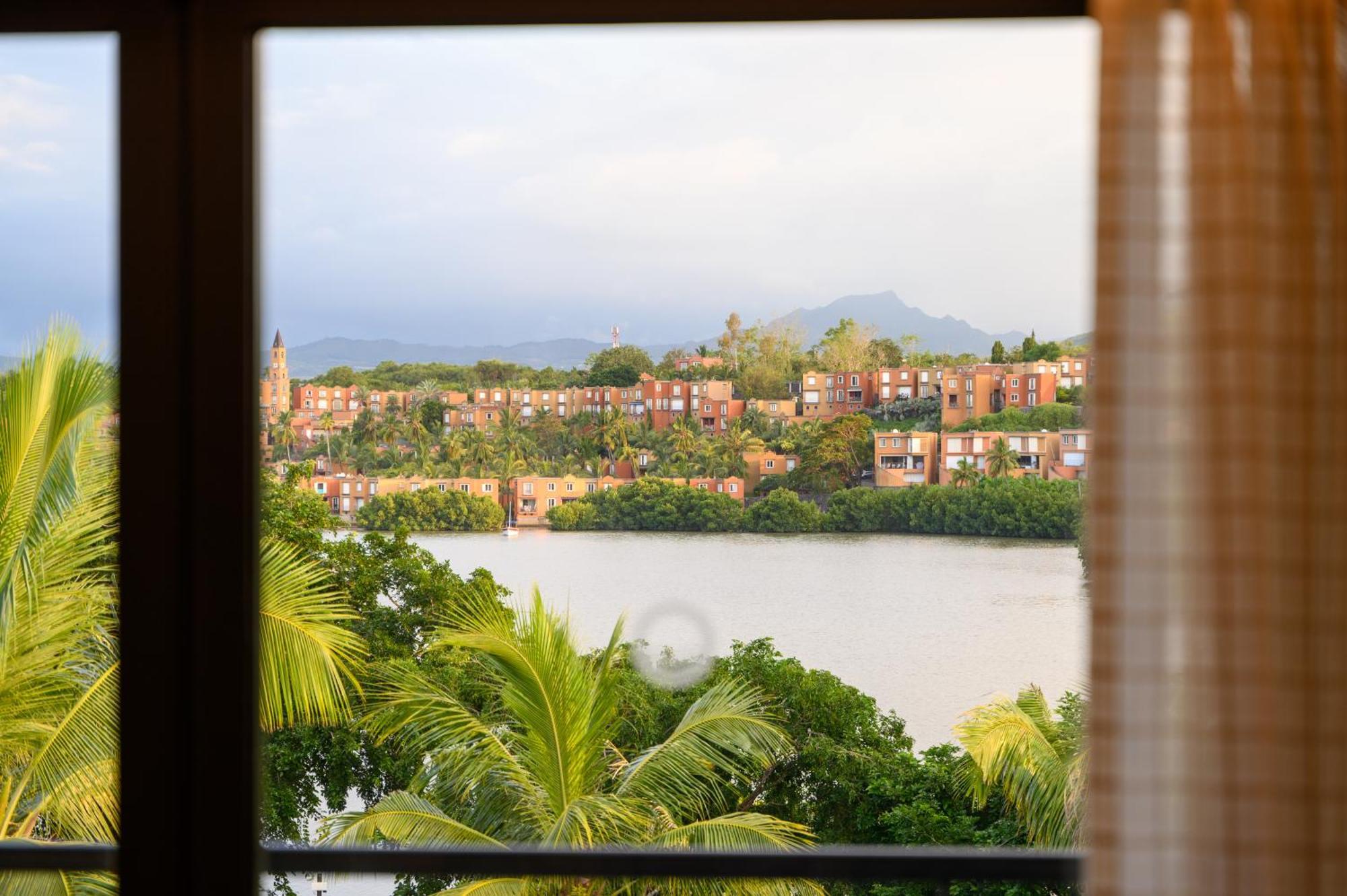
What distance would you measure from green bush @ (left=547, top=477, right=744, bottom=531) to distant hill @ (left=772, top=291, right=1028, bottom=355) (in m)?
2.54

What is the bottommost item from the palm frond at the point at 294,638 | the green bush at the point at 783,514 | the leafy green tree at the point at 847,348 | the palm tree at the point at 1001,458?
the palm frond at the point at 294,638

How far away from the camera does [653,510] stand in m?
13.4

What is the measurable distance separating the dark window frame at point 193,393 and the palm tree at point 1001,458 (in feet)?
42.6

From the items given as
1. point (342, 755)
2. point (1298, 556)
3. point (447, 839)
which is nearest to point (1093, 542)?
point (1298, 556)

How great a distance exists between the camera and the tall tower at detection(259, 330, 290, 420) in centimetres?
1280

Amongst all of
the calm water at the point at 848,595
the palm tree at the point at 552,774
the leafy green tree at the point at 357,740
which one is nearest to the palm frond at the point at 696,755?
the palm tree at the point at 552,774

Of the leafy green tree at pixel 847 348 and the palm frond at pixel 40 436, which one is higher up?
the leafy green tree at pixel 847 348

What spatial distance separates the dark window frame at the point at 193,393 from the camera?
107cm

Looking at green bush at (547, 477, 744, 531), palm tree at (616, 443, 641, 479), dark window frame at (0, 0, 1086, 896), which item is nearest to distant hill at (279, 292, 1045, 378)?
palm tree at (616, 443, 641, 479)

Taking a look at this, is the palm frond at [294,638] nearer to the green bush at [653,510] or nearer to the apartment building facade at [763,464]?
the green bush at [653,510]

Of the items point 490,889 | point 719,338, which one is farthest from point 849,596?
point 490,889

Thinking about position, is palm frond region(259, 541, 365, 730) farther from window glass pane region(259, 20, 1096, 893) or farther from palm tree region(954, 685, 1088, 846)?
palm tree region(954, 685, 1088, 846)

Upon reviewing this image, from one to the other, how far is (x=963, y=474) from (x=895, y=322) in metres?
2.21

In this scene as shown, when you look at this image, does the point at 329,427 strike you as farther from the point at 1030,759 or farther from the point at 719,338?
the point at 1030,759
